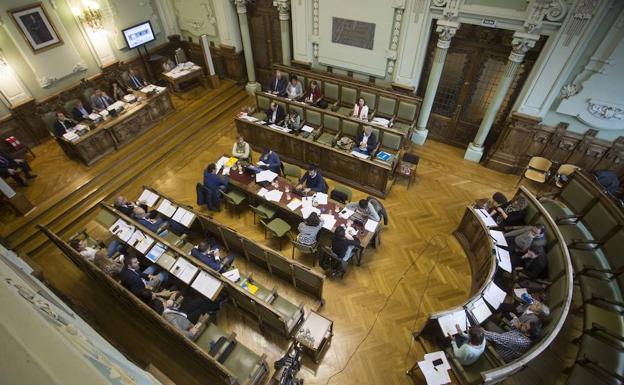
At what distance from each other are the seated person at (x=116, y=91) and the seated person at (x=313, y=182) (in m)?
6.34

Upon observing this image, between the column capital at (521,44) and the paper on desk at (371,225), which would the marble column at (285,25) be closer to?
the column capital at (521,44)

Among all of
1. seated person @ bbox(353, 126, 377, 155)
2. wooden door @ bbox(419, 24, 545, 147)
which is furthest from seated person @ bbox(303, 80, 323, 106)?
wooden door @ bbox(419, 24, 545, 147)

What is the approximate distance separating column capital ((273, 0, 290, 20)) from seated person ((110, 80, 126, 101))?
5.01 metres

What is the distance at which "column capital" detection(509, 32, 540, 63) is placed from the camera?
6176 millimetres

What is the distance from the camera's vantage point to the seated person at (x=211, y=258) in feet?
17.0

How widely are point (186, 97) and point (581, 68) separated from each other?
33.3 ft

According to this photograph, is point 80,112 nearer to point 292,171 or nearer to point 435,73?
point 292,171

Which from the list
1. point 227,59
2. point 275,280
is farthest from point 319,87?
point 275,280

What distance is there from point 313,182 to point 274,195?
83 centimetres

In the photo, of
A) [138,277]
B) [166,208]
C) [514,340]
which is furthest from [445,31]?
[138,277]

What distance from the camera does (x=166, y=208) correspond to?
6164 mm

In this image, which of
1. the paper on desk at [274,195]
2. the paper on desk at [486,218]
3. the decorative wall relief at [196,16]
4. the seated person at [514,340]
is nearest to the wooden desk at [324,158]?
the paper on desk at [274,195]

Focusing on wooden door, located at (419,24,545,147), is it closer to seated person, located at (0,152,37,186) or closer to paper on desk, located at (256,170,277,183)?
paper on desk, located at (256,170,277,183)

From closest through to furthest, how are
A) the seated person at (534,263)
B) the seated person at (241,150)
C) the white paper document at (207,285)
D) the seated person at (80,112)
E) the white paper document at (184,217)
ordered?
the white paper document at (207,285), the seated person at (534,263), the white paper document at (184,217), the seated person at (241,150), the seated person at (80,112)
